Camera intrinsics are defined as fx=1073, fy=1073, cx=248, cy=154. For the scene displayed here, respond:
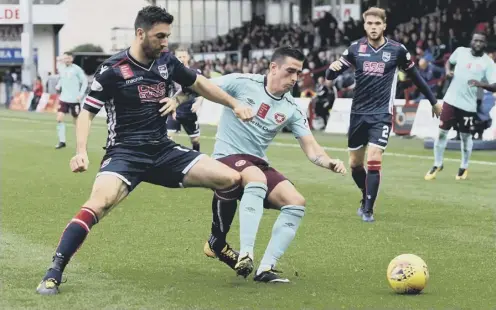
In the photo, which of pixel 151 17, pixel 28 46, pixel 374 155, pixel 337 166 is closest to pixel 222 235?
pixel 337 166

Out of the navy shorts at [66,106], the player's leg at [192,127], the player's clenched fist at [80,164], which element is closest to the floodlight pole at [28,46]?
the navy shorts at [66,106]

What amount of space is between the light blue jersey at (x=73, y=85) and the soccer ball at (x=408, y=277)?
691 inches

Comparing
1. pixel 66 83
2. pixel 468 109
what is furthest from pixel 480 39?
pixel 66 83

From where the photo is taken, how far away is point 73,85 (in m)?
24.5

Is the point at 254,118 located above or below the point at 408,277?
above

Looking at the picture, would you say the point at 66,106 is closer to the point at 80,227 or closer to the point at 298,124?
the point at 298,124

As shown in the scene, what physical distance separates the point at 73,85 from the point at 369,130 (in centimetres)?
1345

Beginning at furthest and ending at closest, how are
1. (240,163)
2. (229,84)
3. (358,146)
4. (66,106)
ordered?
(66,106) → (358,146) → (229,84) → (240,163)

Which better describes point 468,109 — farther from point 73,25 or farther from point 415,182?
point 73,25

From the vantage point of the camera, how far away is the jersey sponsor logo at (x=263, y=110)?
8.45 m

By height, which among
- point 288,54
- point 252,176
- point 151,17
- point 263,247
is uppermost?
point 151,17

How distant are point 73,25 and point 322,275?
3042 inches

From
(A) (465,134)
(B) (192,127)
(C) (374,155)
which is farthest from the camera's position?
(B) (192,127)

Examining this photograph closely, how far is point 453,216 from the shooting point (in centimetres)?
1220
